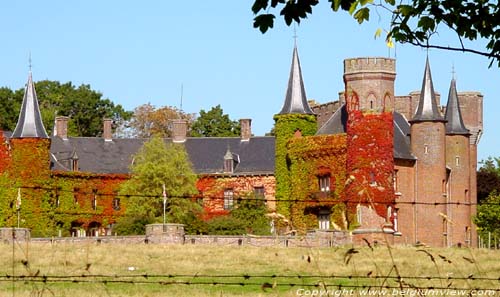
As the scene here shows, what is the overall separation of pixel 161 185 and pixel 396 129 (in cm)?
1177

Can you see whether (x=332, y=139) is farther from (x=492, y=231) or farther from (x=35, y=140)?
(x=35, y=140)

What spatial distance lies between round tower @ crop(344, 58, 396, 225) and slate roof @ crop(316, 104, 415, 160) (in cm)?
167

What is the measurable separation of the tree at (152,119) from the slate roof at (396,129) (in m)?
35.7

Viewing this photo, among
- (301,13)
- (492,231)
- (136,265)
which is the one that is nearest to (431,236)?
(492,231)

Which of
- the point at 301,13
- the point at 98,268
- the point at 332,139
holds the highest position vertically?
the point at 332,139

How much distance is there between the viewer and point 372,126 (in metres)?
52.8

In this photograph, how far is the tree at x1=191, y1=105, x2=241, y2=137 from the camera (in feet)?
301

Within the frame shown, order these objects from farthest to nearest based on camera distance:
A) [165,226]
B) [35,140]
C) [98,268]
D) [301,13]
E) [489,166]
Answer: [489,166] < [35,140] < [165,226] < [98,268] < [301,13]

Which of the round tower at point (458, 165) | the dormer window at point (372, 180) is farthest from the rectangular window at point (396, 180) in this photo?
the round tower at point (458, 165)

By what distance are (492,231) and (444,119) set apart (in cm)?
616

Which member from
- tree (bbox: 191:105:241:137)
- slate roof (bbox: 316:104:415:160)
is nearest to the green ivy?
slate roof (bbox: 316:104:415:160)

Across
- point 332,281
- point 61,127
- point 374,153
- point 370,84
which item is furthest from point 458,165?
point 332,281

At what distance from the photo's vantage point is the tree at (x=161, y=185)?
54.6 meters

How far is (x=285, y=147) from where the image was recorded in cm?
5725
